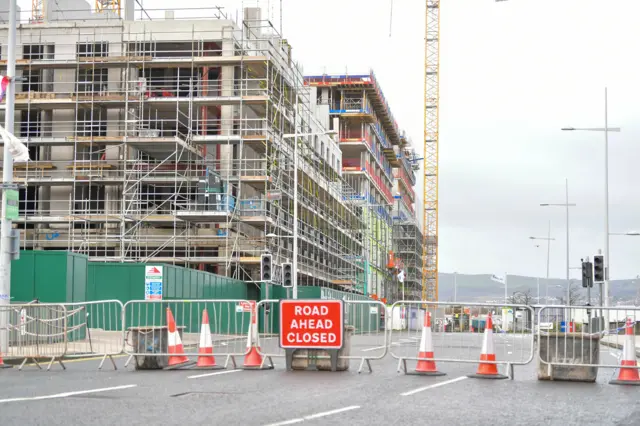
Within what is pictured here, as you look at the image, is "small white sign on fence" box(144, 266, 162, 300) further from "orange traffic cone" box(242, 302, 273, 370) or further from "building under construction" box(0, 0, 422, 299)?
"orange traffic cone" box(242, 302, 273, 370)

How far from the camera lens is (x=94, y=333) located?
810 inches

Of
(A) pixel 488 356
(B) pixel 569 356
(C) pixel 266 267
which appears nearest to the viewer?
(B) pixel 569 356

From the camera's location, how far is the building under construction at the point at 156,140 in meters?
49.7

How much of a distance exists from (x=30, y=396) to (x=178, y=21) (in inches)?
1733

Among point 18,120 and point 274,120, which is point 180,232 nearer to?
point 274,120

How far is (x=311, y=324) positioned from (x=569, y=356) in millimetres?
4278

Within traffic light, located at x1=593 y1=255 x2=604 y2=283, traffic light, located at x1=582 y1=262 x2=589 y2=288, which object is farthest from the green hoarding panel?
traffic light, located at x1=582 y1=262 x2=589 y2=288

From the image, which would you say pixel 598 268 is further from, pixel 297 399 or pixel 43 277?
pixel 297 399

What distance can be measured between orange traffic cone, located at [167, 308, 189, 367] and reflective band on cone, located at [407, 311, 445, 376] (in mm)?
4141

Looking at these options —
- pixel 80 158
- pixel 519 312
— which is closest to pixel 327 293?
pixel 80 158

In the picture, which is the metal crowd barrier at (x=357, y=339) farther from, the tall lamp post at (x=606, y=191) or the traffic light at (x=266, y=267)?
the tall lamp post at (x=606, y=191)

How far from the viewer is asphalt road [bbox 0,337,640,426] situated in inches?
372

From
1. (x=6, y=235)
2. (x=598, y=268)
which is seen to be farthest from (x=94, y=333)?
(x=598, y=268)

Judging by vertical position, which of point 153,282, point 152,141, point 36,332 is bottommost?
point 36,332
